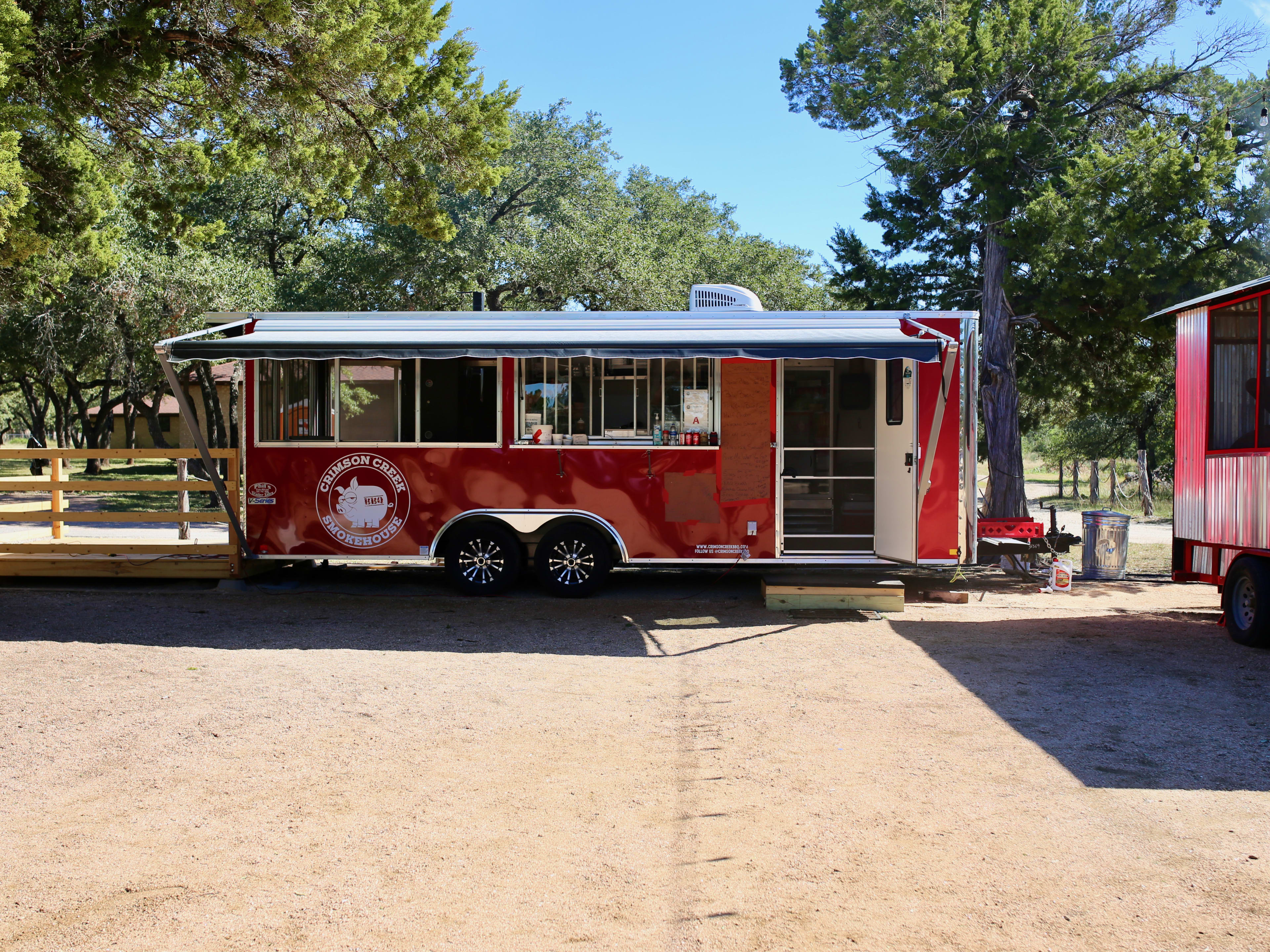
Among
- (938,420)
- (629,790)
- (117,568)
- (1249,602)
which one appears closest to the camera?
(629,790)

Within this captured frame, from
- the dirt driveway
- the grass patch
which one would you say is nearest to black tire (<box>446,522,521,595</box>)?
the dirt driveway

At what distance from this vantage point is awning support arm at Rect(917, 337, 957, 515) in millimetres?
8805

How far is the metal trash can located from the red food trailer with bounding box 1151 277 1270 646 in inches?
106

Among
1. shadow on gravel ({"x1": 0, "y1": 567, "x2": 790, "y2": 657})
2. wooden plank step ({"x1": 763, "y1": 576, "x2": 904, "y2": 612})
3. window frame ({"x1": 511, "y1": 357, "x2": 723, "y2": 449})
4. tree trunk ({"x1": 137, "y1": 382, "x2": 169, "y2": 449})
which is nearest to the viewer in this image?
shadow on gravel ({"x1": 0, "y1": 567, "x2": 790, "y2": 657})

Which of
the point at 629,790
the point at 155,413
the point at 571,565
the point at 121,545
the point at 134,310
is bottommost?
the point at 629,790

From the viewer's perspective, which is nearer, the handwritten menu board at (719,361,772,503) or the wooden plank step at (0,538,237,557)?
the handwritten menu board at (719,361,772,503)

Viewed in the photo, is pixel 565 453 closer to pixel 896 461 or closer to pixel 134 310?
pixel 896 461

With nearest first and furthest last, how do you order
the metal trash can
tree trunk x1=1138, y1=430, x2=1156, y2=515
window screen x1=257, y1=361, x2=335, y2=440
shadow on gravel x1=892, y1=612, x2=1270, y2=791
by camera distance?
1. shadow on gravel x1=892, y1=612, x2=1270, y2=791
2. window screen x1=257, y1=361, x2=335, y2=440
3. the metal trash can
4. tree trunk x1=1138, y1=430, x2=1156, y2=515

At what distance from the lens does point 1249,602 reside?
8.04 metres

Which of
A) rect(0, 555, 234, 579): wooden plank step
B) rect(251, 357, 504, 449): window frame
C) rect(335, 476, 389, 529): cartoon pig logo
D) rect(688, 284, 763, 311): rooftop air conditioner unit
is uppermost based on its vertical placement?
rect(688, 284, 763, 311): rooftop air conditioner unit

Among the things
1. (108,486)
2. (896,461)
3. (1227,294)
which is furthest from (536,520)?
(1227,294)

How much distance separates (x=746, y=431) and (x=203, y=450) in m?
5.34

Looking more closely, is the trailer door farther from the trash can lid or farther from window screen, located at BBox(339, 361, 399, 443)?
window screen, located at BBox(339, 361, 399, 443)

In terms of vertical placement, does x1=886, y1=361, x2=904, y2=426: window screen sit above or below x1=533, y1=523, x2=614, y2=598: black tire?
above
